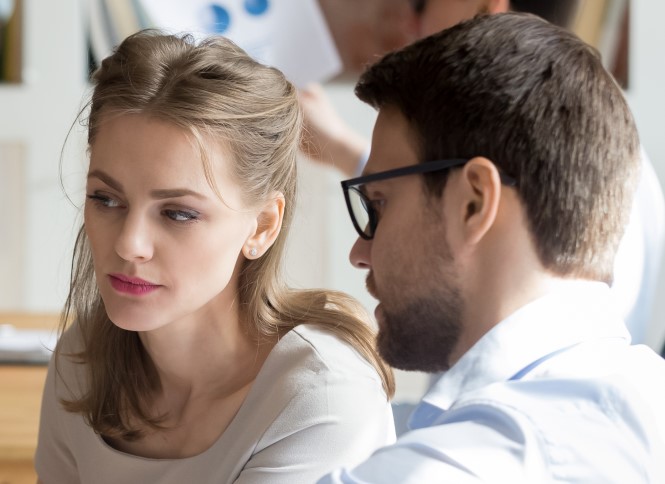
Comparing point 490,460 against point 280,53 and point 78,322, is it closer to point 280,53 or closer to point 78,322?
point 78,322

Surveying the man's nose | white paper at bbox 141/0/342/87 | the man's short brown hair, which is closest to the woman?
the man's nose

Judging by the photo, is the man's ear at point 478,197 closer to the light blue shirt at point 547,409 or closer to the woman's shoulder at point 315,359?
the light blue shirt at point 547,409

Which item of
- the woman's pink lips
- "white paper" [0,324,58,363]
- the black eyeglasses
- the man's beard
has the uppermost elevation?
the black eyeglasses

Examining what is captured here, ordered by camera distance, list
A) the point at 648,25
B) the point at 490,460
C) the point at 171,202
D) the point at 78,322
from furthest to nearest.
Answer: the point at 648,25
the point at 78,322
the point at 171,202
the point at 490,460

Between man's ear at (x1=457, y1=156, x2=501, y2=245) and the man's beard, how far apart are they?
0.19 feet

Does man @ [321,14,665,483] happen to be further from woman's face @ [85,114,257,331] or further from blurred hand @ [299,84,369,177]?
blurred hand @ [299,84,369,177]

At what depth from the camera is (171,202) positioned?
1.37 meters

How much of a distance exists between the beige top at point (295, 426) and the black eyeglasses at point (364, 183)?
0.32 metres

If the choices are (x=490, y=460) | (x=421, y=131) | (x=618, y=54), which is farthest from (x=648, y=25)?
(x=490, y=460)

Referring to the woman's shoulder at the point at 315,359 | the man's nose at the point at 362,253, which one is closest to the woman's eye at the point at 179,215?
the woman's shoulder at the point at 315,359

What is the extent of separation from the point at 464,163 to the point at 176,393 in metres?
0.83

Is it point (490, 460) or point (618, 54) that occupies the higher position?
point (490, 460)

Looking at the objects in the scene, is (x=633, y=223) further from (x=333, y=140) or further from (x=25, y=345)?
(x=25, y=345)

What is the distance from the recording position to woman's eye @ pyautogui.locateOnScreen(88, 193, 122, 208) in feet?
4.59
